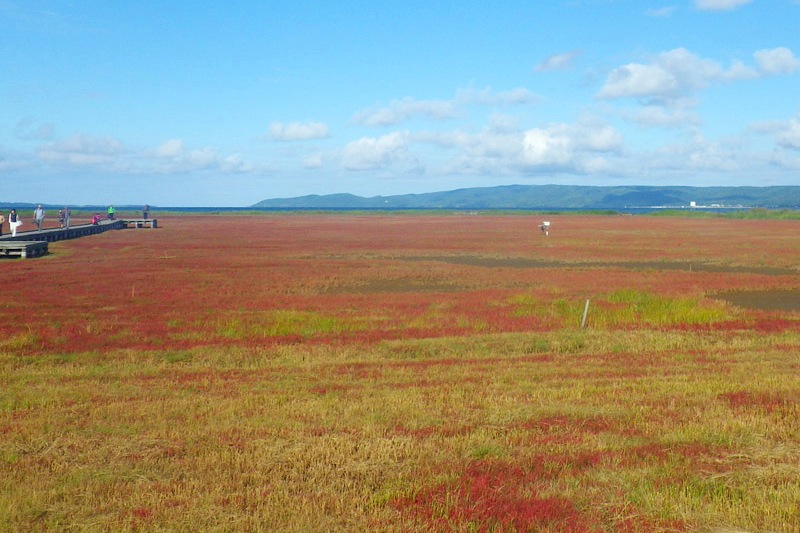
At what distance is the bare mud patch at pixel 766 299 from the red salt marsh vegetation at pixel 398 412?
11.9 inches

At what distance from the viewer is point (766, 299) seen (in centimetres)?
3111

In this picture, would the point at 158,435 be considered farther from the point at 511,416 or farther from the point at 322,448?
the point at 511,416

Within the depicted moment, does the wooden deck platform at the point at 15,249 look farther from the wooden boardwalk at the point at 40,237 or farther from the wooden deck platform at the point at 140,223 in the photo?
the wooden deck platform at the point at 140,223

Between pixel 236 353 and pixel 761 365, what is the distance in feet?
39.2

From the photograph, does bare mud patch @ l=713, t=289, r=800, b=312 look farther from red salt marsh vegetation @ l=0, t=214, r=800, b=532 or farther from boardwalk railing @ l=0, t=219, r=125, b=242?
boardwalk railing @ l=0, t=219, r=125, b=242

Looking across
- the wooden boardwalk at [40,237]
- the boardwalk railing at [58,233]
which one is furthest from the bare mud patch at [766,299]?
the boardwalk railing at [58,233]

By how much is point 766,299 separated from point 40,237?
5278cm

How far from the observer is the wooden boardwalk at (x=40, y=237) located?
4706cm

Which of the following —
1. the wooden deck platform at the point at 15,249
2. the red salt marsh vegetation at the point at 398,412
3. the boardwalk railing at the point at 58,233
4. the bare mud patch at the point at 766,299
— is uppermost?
the boardwalk railing at the point at 58,233

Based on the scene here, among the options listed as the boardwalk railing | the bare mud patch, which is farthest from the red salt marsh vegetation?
the boardwalk railing

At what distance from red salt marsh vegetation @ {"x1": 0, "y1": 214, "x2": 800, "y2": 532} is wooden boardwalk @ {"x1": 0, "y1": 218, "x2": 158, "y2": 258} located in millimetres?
19255

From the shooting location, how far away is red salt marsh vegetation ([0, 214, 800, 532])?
26.6 ft

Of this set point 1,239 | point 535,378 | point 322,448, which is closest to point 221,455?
point 322,448

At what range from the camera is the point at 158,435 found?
10734mm
